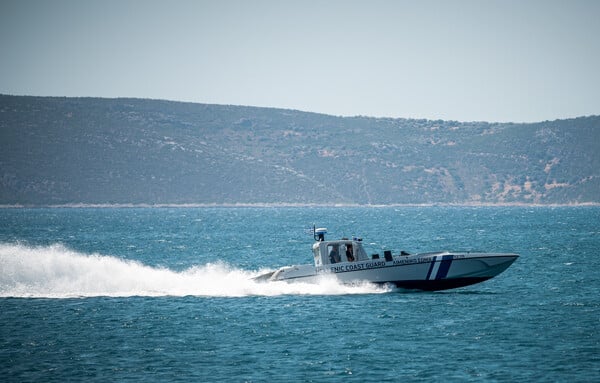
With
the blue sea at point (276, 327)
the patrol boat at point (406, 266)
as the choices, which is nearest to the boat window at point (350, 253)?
the patrol boat at point (406, 266)

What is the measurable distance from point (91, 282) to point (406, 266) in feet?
48.3

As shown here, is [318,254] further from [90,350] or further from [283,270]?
[90,350]

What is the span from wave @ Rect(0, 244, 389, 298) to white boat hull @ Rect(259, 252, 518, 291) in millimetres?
1535

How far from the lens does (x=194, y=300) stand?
43250 millimetres

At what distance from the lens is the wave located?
43750 mm

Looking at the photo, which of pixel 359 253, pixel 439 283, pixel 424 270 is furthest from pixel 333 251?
pixel 439 283

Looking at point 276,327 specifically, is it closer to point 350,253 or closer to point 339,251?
point 339,251

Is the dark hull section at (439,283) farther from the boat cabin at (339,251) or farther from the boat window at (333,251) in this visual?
the boat window at (333,251)

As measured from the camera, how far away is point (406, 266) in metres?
41.6

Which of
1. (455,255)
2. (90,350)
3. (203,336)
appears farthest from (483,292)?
(90,350)

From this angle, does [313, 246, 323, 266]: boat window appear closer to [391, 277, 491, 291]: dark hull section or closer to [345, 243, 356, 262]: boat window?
[345, 243, 356, 262]: boat window

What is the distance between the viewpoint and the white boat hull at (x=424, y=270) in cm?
4141

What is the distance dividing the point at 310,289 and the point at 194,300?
528 cm

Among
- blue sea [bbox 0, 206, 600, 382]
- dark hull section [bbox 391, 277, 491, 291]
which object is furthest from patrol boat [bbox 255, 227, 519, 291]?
blue sea [bbox 0, 206, 600, 382]
